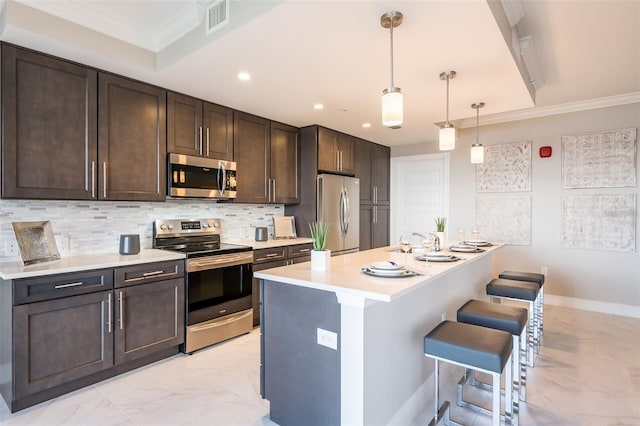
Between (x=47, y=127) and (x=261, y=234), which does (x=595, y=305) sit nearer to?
(x=261, y=234)

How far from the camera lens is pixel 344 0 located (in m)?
1.78

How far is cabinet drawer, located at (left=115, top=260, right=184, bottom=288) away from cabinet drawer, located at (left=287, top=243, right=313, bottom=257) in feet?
4.34

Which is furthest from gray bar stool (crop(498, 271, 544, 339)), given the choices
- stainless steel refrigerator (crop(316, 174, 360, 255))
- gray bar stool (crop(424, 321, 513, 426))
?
stainless steel refrigerator (crop(316, 174, 360, 255))

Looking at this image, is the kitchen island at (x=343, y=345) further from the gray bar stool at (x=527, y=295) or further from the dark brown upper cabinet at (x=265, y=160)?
the dark brown upper cabinet at (x=265, y=160)

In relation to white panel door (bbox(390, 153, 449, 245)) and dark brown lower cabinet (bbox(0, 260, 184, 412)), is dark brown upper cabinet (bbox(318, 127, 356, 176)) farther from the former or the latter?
dark brown lower cabinet (bbox(0, 260, 184, 412))

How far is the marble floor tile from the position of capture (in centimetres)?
204

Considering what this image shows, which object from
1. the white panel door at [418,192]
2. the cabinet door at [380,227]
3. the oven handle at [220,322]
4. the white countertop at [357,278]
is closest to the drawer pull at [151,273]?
the oven handle at [220,322]

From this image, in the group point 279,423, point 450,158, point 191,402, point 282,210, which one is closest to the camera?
point 279,423

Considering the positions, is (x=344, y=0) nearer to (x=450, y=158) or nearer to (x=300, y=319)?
(x=300, y=319)

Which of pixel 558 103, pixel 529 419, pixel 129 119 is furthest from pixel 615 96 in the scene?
pixel 129 119

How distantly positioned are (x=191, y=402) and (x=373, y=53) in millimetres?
2620

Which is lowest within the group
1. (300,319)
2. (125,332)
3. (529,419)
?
(529,419)

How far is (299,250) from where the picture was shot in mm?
3994

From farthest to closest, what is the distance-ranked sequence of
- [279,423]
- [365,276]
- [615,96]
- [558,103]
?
1. [558,103]
2. [615,96]
3. [279,423]
4. [365,276]
